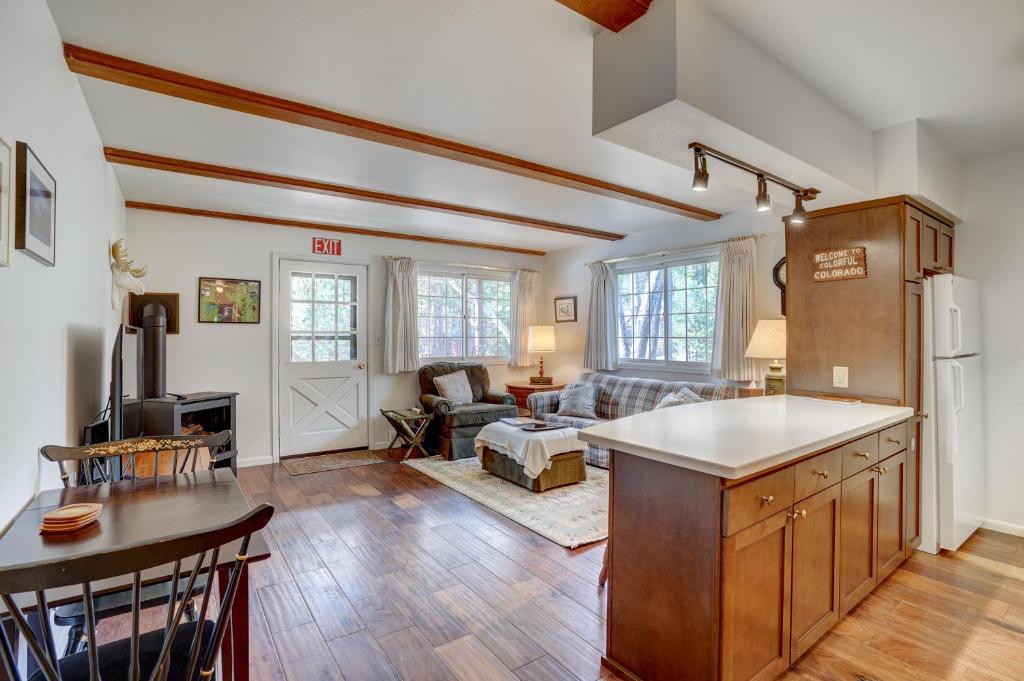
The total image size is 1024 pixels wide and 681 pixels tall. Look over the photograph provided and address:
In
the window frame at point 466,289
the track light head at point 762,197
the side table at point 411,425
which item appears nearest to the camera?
the track light head at point 762,197

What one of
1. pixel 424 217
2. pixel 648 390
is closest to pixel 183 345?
pixel 424 217

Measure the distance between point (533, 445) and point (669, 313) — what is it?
7.85 ft

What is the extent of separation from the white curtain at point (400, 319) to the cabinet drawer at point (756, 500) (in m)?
4.62

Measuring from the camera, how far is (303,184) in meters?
3.86

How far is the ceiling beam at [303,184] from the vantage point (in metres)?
3.31

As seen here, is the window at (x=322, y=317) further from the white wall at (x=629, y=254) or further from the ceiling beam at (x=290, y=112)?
the ceiling beam at (x=290, y=112)

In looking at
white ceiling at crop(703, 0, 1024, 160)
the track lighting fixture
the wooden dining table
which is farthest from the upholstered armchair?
white ceiling at crop(703, 0, 1024, 160)

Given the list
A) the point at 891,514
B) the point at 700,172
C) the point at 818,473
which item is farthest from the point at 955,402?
the point at 700,172

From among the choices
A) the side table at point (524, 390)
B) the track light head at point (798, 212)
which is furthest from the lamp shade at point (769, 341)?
the side table at point (524, 390)

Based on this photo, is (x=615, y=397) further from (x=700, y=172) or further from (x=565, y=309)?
(x=700, y=172)

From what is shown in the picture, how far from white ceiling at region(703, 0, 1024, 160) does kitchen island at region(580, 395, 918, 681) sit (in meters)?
Answer: 1.58

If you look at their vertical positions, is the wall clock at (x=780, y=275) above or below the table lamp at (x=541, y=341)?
above

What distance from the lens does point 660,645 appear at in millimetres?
1736

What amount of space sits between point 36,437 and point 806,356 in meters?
3.78
